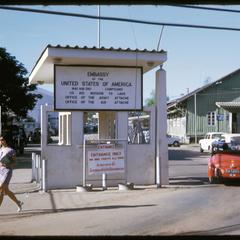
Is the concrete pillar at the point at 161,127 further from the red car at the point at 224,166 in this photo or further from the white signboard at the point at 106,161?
the red car at the point at 224,166

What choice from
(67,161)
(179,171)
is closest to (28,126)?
(179,171)

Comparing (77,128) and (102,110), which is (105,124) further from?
(77,128)

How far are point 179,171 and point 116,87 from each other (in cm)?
737

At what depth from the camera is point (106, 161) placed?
1608cm

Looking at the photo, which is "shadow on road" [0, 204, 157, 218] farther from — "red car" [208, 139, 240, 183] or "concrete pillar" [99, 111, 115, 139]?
"concrete pillar" [99, 111, 115, 139]

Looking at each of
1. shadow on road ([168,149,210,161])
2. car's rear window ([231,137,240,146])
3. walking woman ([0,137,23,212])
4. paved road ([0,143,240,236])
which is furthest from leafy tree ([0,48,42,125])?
walking woman ([0,137,23,212])

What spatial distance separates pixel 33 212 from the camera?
11.5 m

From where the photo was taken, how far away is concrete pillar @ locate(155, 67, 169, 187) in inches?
667

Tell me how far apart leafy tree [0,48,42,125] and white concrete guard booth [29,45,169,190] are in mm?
21380

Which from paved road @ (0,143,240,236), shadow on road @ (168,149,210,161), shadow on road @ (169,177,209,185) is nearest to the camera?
paved road @ (0,143,240,236)

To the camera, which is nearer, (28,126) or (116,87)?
(116,87)

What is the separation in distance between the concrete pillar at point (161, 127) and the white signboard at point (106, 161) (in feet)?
4.43

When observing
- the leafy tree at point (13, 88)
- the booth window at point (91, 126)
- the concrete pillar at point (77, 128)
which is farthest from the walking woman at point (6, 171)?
the leafy tree at point (13, 88)

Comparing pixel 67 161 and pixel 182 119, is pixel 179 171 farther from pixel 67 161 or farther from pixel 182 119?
pixel 182 119
